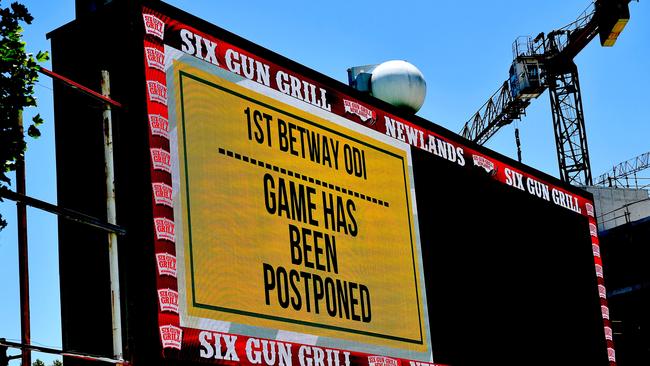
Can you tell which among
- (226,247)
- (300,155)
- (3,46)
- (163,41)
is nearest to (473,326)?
(300,155)

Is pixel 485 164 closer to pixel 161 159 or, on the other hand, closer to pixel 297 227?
pixel 297 227

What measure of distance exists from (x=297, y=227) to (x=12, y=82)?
14.8 ft

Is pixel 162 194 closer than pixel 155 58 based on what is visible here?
Yes

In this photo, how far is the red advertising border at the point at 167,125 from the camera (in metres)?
9.30

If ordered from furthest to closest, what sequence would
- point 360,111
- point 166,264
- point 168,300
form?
1. point 360,111
2. point 166,264
3. point 168,300

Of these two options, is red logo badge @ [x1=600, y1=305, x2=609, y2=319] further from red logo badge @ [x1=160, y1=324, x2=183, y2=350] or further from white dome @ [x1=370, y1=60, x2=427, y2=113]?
red logo badge @ [x1=160, y1=324, x2=183, y2=350]

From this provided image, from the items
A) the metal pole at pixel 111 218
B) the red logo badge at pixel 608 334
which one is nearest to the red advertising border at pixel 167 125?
the metal pole at pixel 111 218

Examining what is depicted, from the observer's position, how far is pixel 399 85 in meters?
13.8

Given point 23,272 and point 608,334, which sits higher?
point 608,334

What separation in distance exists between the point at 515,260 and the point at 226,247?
5463 millimetres

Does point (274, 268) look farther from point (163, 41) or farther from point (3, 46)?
point (3, 46)

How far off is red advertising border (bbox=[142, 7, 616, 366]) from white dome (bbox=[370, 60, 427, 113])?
1.79 feet

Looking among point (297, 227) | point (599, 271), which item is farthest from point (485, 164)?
point (297, 227)

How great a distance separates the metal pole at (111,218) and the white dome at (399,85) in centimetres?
489
